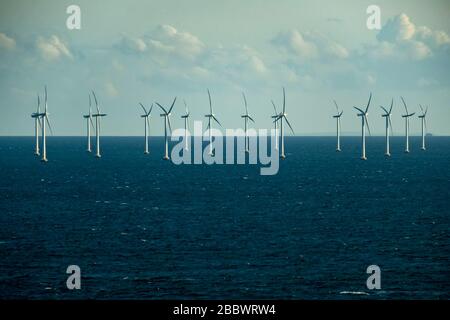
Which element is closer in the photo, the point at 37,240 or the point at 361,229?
the point at 37,240

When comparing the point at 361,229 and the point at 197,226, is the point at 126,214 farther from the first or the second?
the point at 361,229

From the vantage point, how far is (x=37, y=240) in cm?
10338

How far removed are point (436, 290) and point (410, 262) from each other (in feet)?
44.4

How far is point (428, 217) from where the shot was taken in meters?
130

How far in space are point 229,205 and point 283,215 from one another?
18169 mm
